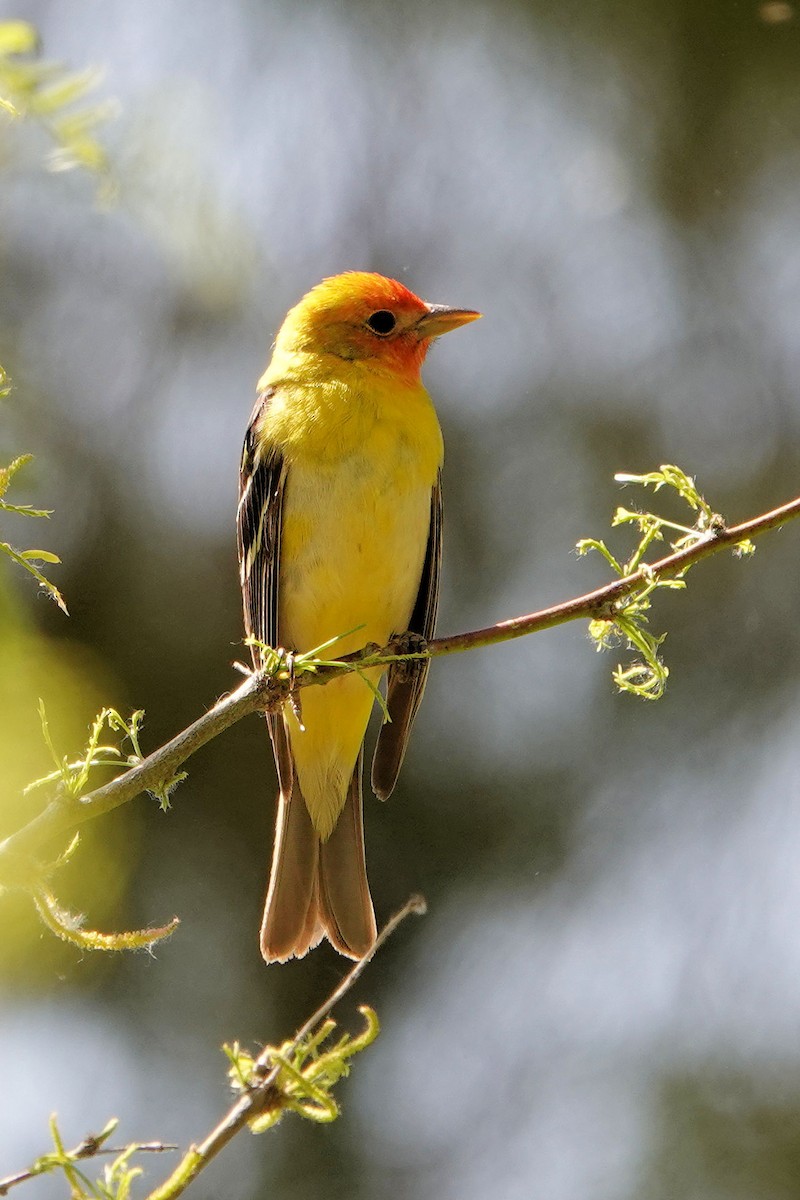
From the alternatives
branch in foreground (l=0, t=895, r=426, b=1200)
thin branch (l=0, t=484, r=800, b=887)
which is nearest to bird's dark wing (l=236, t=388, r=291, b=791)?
thin branch (l=0, t=484, r=800, b=887)

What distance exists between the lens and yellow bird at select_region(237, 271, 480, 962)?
11.7 ft

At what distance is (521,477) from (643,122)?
1.80m

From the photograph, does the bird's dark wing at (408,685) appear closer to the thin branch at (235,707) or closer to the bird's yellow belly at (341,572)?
the bird's yellow belly at (341,572)

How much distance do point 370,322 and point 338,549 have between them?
32.2 inches

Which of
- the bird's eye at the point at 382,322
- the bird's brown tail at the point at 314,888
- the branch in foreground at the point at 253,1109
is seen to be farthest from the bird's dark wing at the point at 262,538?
the branch in foreground at the point at 253,1109

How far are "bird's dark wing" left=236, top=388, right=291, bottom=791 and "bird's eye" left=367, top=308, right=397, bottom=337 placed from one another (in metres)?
0.43

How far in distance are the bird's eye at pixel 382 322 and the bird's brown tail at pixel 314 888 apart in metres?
1.39

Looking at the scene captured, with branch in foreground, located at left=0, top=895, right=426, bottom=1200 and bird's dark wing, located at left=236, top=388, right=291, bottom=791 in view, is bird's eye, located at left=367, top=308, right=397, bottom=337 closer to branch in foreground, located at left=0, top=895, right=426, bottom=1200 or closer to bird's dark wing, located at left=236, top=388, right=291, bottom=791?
bird's dark wing, located at left=236, top=388, right=291, bottom=791

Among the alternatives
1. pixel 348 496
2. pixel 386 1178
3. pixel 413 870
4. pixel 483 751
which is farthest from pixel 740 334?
pixel 386 1178

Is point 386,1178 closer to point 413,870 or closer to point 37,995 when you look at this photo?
point 413,870

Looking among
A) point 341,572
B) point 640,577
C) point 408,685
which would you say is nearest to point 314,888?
point 408,685

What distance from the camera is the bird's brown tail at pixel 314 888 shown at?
346 cm

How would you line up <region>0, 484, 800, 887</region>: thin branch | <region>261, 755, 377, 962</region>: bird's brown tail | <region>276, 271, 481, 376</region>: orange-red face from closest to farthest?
<region>0, 484, 800, 887</region>: thin branch → <region>261, 755, 377, 962</region>: bird's brown tail → <region>276, 271, 481, 376</region>: orange-red face

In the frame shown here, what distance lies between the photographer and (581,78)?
5.93 m
